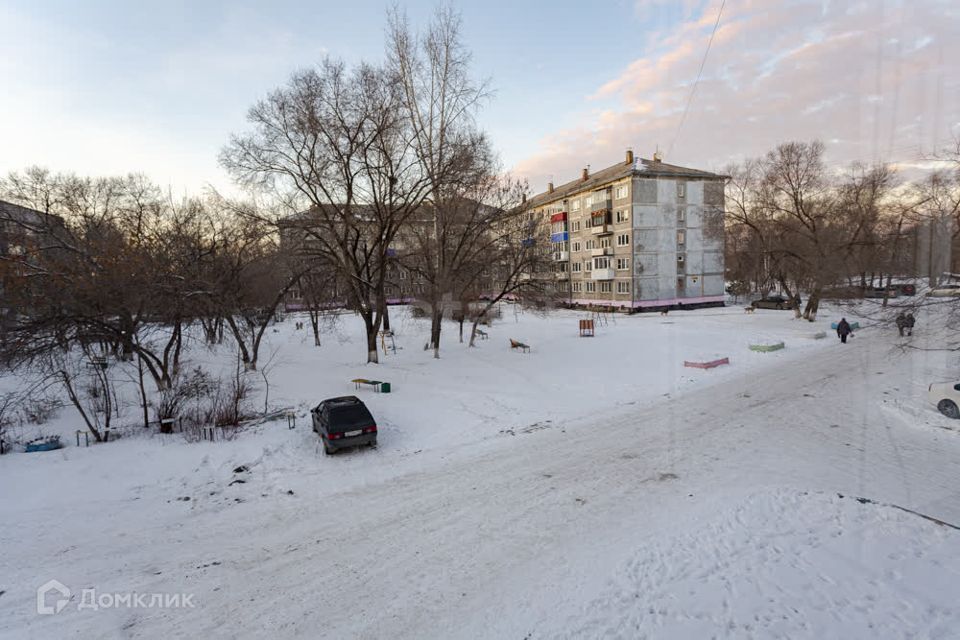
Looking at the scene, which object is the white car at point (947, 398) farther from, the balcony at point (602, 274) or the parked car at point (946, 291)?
the balcony at point (602, 274)

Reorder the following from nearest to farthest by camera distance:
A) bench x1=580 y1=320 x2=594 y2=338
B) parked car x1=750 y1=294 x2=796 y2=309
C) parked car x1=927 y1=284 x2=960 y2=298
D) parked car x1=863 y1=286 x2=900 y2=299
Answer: parked car x1=927 y1=284 x2=960 y2=298, parked car x1=863 y1=286 x2=900 y2=299, bench x1=580 y1=320 x2=594 y2=338, parked car x1=750 y1=294 x2=796 y2=309

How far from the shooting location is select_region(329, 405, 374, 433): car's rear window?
11.1 m

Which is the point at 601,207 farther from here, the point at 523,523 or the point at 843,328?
the point at 523,523

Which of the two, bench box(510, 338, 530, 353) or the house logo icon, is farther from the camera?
bench box(510, 338, 530, 353)

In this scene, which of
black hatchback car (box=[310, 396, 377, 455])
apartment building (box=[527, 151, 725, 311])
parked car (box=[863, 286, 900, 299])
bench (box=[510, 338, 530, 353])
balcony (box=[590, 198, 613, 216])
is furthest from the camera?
balcony (box=[590, 198, 613, 216])

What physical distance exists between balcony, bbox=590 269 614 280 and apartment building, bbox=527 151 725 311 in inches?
4.3

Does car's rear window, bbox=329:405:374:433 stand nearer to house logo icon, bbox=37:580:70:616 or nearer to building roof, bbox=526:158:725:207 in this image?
house logo icon, bbox=37:580:70:616

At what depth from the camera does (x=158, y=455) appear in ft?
36.3

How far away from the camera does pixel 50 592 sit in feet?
20.0

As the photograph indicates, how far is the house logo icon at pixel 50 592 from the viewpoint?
573 centimetres

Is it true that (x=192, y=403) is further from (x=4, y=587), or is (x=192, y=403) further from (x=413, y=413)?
(x=4, y=587)

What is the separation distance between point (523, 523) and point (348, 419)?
5685 mm

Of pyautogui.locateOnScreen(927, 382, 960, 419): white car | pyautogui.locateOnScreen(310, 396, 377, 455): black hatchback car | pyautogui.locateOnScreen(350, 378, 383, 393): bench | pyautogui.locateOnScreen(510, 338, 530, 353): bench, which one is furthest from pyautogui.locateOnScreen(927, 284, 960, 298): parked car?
pyautogui.locateOnScreen(510, 338, 530, 353): bench

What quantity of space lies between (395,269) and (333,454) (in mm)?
14693
